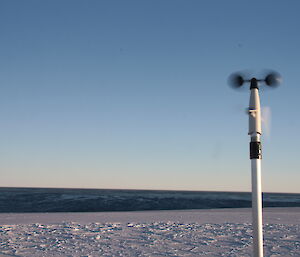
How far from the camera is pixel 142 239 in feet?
36.0

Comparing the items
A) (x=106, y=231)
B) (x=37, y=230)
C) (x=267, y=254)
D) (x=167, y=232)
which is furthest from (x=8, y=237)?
(x=267, y=254)

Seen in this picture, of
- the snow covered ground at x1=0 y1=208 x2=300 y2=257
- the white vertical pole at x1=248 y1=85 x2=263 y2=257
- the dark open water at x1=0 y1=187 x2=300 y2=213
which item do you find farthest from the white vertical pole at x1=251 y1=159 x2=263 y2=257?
the dark open water at x1=0 y1=187 x2=300 y2=213

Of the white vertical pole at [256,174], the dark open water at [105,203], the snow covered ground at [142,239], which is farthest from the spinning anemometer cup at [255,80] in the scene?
the dark open water at [105,203]

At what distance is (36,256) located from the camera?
8.87 meters

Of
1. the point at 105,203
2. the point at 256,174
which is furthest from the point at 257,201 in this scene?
the point at 105,203

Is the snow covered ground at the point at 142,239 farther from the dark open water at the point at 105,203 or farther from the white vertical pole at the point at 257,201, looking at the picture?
the dark open water at the point at 105,203

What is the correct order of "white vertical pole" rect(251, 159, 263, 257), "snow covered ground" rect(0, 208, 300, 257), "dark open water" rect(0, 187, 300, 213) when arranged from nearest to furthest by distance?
"white vertical pole" rect(251, 159, 263, 257)
"snow covered ground" rect(0, 208, 300, 257)
"dark open water" rect(0, 187, 300, 213)

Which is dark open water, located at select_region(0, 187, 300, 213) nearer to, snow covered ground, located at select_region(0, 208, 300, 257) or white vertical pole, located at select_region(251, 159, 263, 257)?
snow covered ground, located at select_region(0, 208, 300, 257)

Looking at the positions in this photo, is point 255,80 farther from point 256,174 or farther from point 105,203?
point 105,203

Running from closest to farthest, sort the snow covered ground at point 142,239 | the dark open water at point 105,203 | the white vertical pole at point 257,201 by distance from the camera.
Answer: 1. the white vertical pole at point 257,201
2. the snow covered ground at point 142,239
3. the dark open water at point 105,203

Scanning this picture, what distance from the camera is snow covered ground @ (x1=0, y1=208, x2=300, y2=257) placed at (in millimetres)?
9352

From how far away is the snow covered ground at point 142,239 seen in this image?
368 inches

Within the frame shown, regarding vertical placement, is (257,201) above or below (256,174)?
below

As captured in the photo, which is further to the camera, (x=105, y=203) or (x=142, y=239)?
(x=105, y=203)
